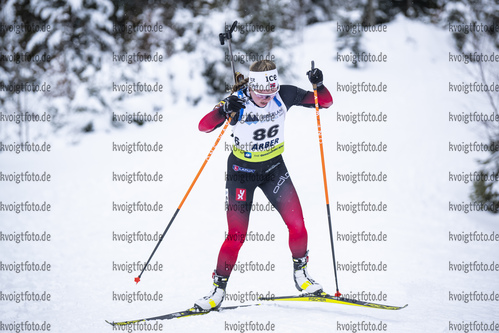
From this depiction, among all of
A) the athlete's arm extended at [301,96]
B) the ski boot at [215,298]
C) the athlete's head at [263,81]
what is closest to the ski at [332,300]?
the ski boot at [215,298]

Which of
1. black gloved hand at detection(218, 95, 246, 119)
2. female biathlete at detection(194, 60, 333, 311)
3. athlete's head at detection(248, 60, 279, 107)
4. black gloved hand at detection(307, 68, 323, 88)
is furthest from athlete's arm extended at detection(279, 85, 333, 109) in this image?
black gloved hand at detection(218, 95, 246, 119)

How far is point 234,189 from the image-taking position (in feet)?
12.8

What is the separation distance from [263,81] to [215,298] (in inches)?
81.9

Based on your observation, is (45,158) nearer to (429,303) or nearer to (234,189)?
(234,189)

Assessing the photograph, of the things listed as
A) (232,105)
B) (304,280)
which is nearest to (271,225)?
(304,280)

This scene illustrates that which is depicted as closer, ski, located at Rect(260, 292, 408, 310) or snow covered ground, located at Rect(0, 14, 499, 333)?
ski, located at Rect(260, 292, 408, 310)

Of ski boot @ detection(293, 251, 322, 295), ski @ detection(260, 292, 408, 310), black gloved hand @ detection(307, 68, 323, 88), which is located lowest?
ski @ detection(260, 292, 408, 310)

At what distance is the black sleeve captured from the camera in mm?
3883

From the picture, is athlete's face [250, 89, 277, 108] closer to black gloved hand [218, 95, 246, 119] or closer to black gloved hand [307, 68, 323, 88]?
black gloved hand [218, 95, 246, 119]

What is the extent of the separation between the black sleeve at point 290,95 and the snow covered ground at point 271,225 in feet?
6.57

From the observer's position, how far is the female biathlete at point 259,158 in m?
3.65

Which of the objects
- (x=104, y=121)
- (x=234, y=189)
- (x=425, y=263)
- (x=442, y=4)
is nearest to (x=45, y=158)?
(x=104, y=121)

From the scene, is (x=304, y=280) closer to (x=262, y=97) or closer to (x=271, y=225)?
(x=262, y=97)

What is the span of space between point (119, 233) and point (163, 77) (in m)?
6.90
